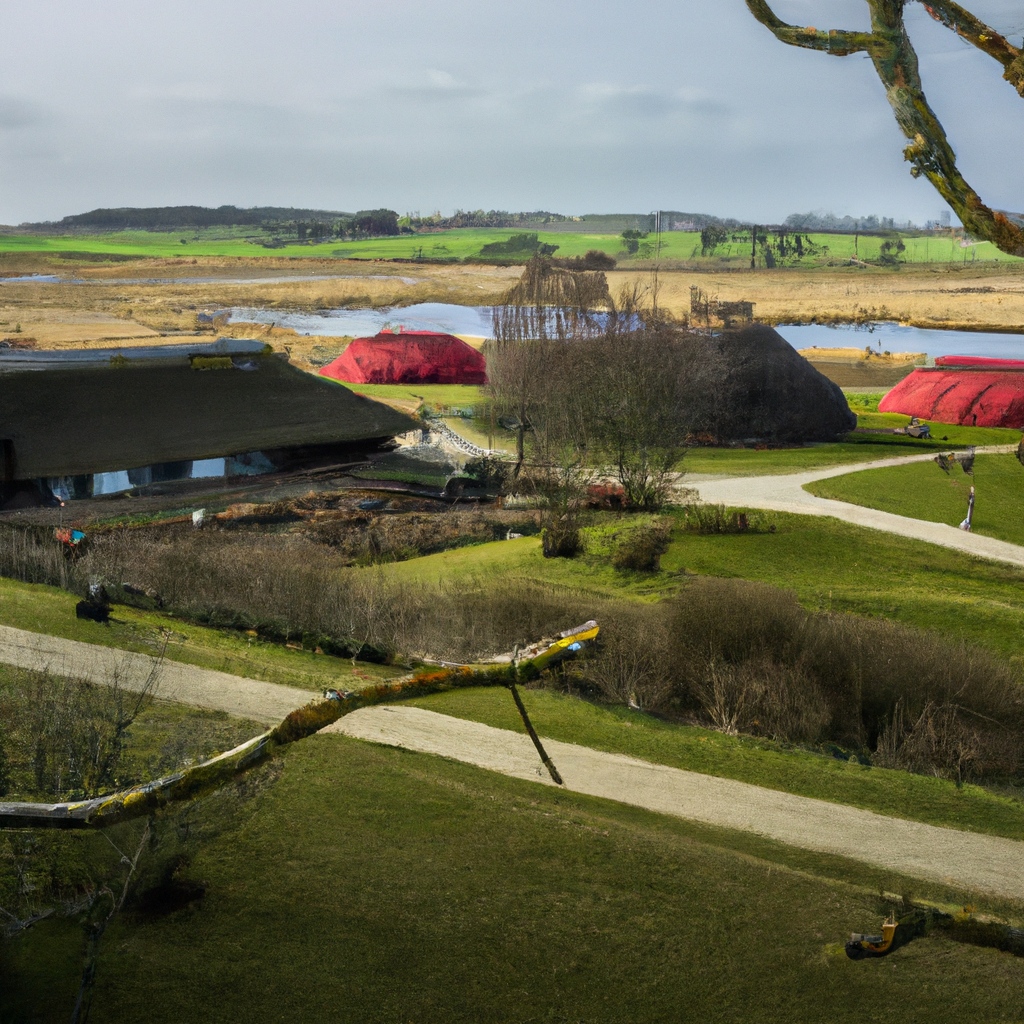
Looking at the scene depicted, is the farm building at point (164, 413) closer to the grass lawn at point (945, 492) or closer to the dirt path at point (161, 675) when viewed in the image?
the dirt path at point (161, 675)

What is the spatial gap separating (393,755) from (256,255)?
55.1 ft

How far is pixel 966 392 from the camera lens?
32.8m

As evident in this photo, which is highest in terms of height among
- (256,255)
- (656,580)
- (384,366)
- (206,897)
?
(256,255)

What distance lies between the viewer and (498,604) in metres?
12.9

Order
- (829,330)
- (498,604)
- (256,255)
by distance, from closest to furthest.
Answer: (498,604) < (256,255) < (829,330)

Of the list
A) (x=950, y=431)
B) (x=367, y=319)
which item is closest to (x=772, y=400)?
(x=950, y=431)

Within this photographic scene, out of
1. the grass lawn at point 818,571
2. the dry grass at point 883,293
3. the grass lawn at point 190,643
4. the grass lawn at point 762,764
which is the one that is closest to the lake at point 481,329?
the dry grass at point 883,293

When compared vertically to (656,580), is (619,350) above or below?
above

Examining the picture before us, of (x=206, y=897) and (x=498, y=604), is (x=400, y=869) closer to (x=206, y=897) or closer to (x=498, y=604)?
(x=206, y=897)

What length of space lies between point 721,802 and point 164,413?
12116 millimetres

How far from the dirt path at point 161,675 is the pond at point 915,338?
2866 cm

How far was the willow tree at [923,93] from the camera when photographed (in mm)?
2963

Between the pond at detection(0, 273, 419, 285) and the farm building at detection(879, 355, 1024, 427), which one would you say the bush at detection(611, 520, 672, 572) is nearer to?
the pond at detection(0, 273, 419, 285)

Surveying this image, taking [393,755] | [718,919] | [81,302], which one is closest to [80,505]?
[81,302]
